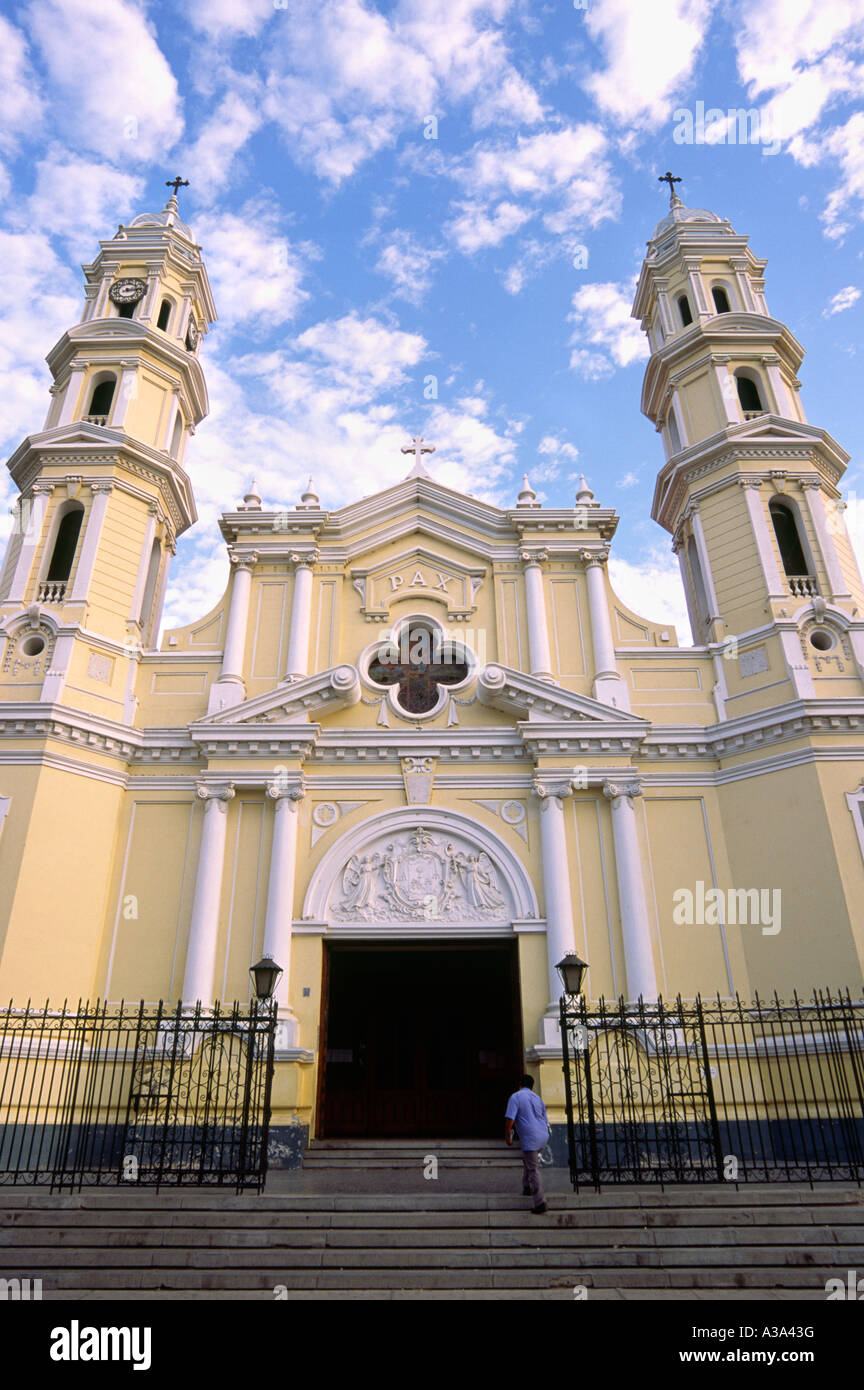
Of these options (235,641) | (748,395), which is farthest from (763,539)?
(235,641)

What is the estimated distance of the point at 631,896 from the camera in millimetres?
16625

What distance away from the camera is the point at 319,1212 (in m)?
10.2

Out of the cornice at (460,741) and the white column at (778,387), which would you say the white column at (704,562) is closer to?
the cornice at (460,741)

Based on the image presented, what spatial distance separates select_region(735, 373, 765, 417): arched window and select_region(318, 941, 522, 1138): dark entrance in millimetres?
14197

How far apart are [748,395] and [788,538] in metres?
4.32

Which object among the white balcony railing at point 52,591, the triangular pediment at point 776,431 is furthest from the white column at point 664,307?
the white balcony railing at point 52,591

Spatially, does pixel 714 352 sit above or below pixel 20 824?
above

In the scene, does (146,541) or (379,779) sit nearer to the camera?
(379,779)

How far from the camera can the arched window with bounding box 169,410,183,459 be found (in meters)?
23.3

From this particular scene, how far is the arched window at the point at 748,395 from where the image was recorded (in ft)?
72.1

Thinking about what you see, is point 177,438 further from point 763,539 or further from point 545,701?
point 763,539

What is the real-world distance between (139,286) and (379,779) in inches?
601
